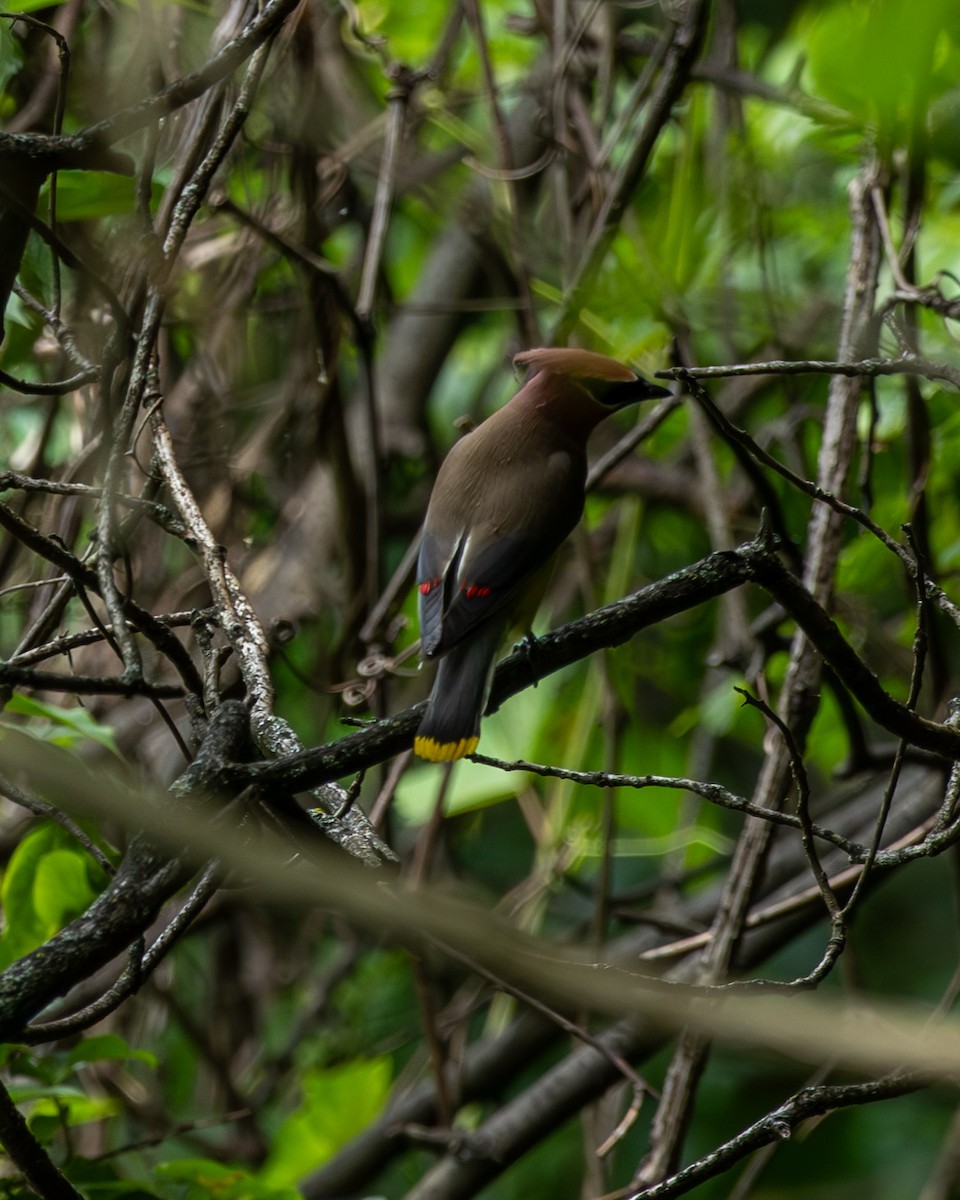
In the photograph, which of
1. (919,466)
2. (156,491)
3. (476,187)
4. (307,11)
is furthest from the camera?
(476,187)

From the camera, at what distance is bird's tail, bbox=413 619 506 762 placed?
2008 mm

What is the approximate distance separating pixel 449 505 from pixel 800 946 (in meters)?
2.34

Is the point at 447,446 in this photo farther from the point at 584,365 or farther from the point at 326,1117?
the point at 326,1117

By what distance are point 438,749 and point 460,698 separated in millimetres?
230

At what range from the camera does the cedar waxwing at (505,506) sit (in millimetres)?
2580

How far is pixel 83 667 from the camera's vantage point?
3.61m

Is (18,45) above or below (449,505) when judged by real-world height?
above

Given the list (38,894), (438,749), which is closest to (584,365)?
(438,749)

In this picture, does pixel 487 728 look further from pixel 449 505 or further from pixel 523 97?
pixel 523 97

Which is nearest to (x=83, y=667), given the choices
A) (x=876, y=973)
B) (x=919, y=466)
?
(x=919, y=466)

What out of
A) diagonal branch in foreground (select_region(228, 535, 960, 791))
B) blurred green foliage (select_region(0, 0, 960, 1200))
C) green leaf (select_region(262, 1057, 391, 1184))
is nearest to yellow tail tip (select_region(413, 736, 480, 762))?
diagonal branch in foreground (select_region(228, 535, 960, 791))

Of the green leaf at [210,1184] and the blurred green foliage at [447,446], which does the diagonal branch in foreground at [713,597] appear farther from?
the blurred green foliage at [447,446]

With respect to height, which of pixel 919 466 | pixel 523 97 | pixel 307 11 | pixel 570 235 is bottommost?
pixel 919 466

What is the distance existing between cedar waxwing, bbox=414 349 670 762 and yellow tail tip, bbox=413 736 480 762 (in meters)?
0.25
